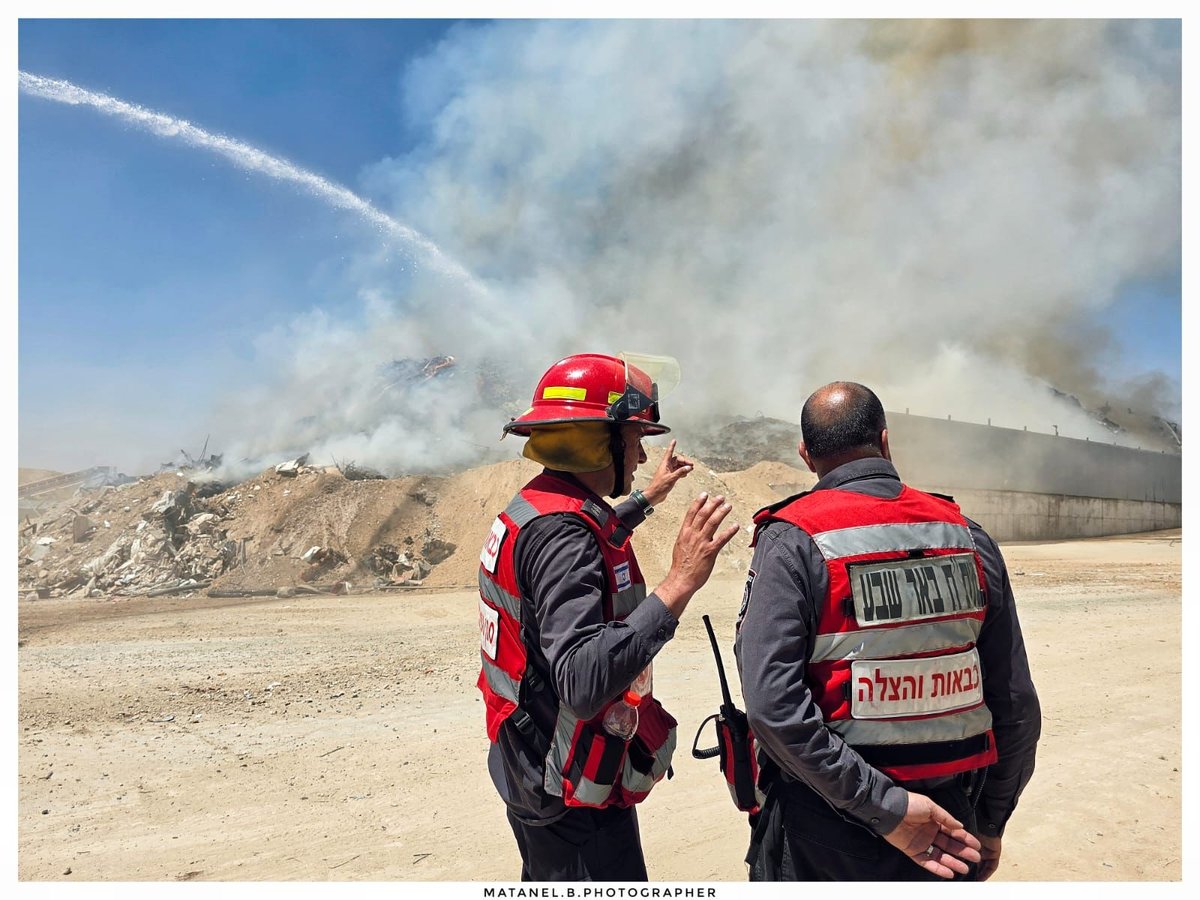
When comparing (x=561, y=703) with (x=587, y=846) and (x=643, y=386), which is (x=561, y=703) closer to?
(x=587, y=846)

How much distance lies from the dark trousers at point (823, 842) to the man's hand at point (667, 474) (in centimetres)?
87

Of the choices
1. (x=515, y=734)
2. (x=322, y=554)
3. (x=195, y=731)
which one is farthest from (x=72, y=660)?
(x=515, y=734)

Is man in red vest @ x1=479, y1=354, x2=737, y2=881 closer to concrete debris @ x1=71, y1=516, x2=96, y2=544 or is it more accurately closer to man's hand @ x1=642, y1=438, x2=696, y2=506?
man's hand @ x1=642, y1=438, x2=696, y2=506

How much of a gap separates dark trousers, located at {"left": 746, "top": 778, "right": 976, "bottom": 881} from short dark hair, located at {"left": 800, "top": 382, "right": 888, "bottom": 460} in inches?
32.1

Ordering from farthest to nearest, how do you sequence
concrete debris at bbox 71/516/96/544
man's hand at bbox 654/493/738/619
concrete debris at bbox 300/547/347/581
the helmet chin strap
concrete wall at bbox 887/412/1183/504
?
concrete wall at bbox 887/412/1183/504 < concrete debris at bbox 71/516/96/544 < concrete debris at bbox 300/547/347/581 < the helmet chin strap < man's hand at bbox 654/493/738/619

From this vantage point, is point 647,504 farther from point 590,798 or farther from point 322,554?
point 322,554

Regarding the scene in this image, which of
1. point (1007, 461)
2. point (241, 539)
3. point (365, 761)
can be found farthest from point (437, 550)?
point (1007, 461)

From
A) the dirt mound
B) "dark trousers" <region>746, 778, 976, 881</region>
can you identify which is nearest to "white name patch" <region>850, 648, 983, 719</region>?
"dark trousers" <region>746, 778, 976, 881</region>

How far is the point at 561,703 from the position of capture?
6.78 feet

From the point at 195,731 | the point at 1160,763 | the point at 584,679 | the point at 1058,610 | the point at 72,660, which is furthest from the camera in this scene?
the point at 1058,610

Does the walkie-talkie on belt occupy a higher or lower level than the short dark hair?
lower

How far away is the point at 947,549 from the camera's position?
1.96 metres

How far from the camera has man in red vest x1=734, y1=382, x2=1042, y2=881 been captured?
6.00 feet

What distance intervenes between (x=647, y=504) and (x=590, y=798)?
86cm
